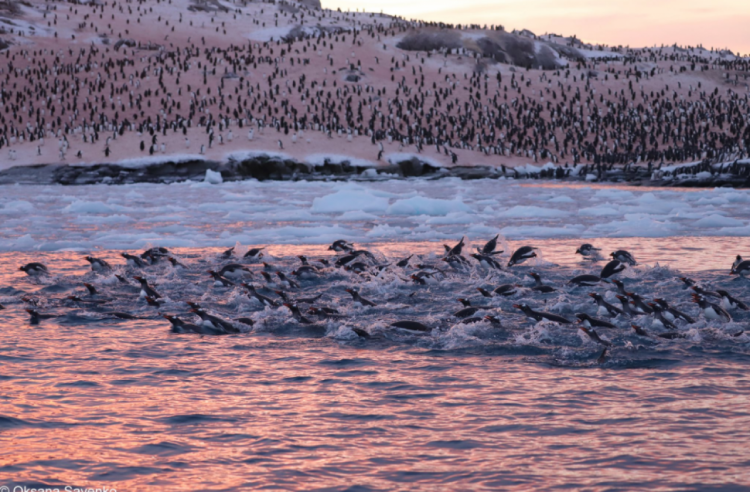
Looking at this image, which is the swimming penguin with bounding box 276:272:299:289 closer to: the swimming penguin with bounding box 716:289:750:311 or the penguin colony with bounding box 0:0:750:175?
the swimming penguin with bounding box 716:289:750:311

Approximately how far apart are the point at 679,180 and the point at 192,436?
34246 millimetres

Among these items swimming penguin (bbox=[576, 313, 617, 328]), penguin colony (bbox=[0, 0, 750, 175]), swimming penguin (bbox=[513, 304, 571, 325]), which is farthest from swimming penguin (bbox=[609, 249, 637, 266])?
penguin colony (bbox=[0, 0, 750, 175])

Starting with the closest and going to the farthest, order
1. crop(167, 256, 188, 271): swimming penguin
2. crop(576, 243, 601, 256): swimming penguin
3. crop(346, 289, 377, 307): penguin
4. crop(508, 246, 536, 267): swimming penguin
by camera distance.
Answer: crop(346, 289, 377, 307): penguin < crop(167, 256, 188, 271): swimming penguin < crop(508, 246, 536, 267): swimming penguin < crop(576, 243, 601, 256): swimming penguin

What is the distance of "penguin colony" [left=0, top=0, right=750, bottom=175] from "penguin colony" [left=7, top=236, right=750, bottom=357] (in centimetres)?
2849

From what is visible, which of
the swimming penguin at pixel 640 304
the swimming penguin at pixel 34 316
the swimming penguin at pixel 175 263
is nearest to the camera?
the swimming penguin at pixel 640 304

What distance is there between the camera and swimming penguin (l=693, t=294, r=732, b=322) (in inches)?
350

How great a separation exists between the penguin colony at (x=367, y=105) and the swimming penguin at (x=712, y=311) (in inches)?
1351

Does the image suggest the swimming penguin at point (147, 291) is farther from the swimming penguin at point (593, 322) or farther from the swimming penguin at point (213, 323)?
the swimming penguin at point (593, 322)

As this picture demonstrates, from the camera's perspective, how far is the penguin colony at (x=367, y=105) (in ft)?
150

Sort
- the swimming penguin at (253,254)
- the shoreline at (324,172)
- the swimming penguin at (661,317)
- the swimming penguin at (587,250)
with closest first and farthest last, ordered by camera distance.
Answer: the swimming penguin at (661,317)
the swimming penguin at (587,250)
the swimming penguin at (253,254)
the shoreline at (324,172)

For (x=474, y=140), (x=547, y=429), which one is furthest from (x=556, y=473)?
(x=474, y=140)

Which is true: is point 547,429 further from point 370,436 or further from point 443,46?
point 443,46

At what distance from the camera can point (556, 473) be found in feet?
15.1

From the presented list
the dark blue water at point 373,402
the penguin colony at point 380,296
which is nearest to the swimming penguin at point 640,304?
the penguin colony at point 380,296
